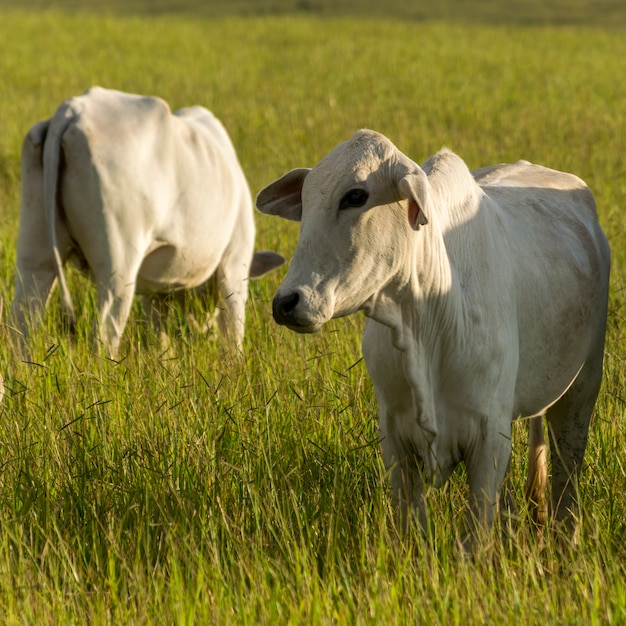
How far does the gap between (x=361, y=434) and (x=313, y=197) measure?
1258 millimetres

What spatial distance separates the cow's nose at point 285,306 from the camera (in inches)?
101

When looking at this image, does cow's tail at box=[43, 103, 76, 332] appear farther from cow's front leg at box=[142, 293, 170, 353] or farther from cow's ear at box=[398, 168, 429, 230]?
cow's ear at box=[398, 168, 429, 230]

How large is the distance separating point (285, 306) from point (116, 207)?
2.58 meters

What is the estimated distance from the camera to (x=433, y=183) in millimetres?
3074

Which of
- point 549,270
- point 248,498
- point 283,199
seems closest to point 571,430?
point 549,270

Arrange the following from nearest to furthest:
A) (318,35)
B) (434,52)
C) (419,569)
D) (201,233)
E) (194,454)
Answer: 1. (419,569)
2. (194,454)
3. (201,233)
4. (434,52)
5. (318,35)

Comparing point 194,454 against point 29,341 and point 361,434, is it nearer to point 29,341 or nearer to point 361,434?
point 361,434

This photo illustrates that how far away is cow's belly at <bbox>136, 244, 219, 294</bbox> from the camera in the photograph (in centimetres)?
547

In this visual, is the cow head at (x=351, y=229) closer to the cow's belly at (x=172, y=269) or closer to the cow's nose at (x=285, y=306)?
the cow's nose at (x=285, y=306)


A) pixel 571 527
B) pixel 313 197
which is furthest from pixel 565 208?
pixel 313 197

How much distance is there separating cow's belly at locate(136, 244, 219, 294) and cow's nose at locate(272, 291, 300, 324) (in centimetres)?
290

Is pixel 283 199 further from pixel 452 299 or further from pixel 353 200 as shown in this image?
pixel 452 299

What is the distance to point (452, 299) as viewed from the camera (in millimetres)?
2980

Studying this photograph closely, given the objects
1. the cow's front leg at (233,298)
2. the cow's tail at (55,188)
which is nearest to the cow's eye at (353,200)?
the cow's tail at (55,188)
